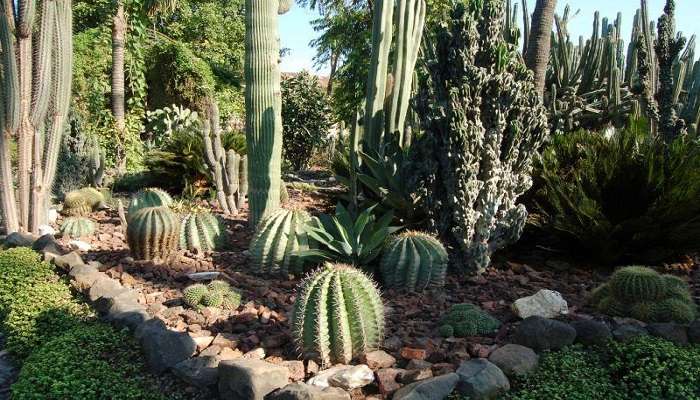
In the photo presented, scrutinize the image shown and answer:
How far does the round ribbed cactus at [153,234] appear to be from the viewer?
5.12 metres

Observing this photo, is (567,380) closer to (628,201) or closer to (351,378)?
(351,378)

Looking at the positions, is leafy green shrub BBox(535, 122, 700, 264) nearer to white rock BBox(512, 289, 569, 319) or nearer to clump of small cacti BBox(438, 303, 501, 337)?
white rock BBox(512, 289, 569, 319)

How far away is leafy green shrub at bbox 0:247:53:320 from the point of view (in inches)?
→ 190

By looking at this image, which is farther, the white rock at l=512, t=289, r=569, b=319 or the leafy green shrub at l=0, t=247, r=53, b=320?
the leafy green shrub at l=0, t=247, r=53, b=320

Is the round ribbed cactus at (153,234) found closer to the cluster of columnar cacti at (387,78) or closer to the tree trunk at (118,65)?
the cluster of columnar cacti at (387,78)

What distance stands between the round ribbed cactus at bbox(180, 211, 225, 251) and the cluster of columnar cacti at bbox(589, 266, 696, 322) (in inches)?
123

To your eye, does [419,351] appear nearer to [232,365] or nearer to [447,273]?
[232,365]

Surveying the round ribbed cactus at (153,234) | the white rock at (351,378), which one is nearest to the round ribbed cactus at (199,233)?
the round ribbed cactus at (153,234)

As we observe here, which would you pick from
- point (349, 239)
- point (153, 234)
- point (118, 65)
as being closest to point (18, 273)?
point (153, 234)

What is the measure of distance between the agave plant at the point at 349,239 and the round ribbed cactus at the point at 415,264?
0.56 ft

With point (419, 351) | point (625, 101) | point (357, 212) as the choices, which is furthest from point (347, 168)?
point (625, 101)

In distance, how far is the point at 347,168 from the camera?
7.14 m

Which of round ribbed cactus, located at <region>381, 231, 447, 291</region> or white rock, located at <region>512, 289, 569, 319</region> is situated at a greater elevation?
round ribbed cactus, located at <region>381, 231, 447, 291</region>

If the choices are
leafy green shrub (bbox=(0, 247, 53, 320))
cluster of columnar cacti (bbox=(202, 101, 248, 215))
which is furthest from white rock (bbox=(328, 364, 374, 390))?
cluster of columnar cacti (bbox=(202, 101, 248, 215))
